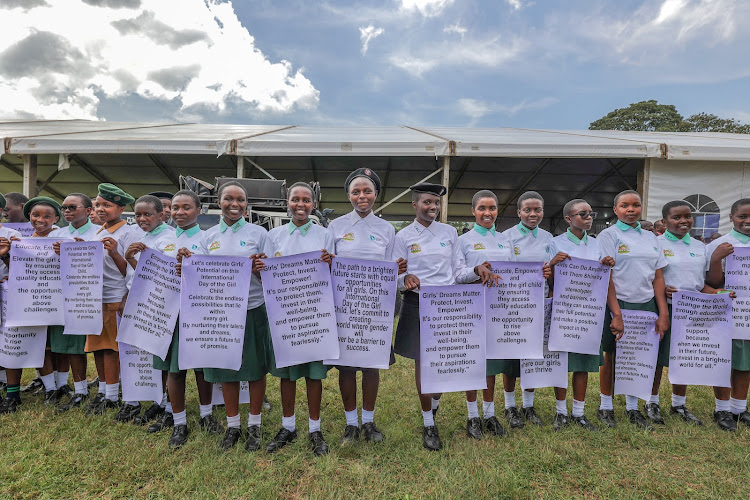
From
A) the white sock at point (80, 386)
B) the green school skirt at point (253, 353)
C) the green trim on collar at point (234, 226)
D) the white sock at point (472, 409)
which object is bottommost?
the white sock at point (80, 386)

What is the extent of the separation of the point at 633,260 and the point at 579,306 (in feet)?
Answer: 2.19

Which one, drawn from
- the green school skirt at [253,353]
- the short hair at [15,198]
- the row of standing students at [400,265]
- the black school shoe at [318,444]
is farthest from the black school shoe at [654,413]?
the short hair at [15,198]

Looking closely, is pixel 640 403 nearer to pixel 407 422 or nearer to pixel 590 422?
pixel 590 422

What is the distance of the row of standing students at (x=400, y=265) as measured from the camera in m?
3.22

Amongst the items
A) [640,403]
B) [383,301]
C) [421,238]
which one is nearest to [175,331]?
[383,301]

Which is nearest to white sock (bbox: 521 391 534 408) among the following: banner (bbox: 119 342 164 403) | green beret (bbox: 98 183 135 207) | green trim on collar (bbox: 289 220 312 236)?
green trim on collar (bbox: 289 220 312 236)

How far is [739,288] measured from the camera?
145 inches

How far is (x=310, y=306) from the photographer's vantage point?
3.12 meters

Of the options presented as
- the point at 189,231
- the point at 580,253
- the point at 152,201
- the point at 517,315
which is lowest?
the point at 517,315

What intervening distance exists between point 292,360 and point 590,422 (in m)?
2.72

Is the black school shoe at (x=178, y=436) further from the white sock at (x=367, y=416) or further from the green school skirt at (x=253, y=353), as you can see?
the white sock at (x=367, y=416)

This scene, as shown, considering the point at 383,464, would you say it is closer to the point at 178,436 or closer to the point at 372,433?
the point at 372,433

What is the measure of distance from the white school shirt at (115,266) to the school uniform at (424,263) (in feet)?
7.84

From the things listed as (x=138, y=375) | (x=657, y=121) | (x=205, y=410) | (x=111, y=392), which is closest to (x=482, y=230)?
(x=205, y=410)
